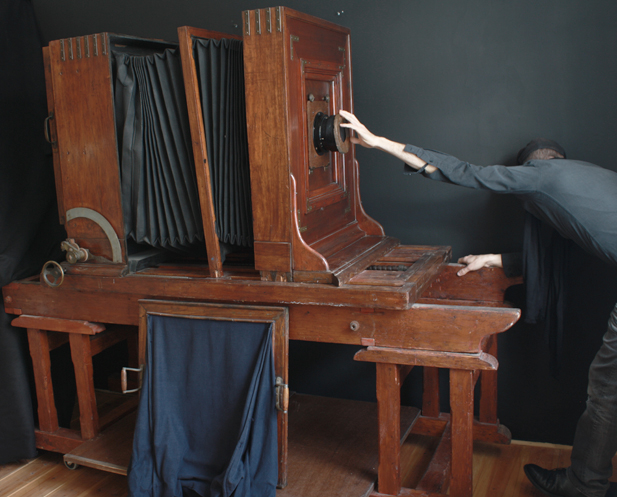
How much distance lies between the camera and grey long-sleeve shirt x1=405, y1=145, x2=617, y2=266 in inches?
82.0

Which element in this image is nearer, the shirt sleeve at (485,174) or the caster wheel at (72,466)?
the shirt sleeve at (485,174)

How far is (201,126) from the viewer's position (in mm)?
2094

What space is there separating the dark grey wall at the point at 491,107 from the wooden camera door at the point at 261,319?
3.42ft

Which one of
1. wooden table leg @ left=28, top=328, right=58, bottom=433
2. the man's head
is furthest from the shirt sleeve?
wooden table leg @ left=28, top=328, right=58, bottom=433

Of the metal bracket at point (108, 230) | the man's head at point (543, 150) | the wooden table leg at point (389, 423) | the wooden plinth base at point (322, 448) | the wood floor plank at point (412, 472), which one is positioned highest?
the man's head at point (543, 150)

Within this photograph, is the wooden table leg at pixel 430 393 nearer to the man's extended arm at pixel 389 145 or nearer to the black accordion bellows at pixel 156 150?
the man's extended arm at pixel 389 145

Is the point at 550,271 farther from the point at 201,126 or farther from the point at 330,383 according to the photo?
the point at 201,126

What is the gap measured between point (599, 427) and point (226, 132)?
1698mm

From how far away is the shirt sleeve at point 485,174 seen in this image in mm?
2109

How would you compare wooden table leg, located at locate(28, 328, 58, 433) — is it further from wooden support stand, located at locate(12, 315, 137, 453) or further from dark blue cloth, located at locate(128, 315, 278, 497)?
dark blue cloth, located at locate(128, 315, 278, 497)

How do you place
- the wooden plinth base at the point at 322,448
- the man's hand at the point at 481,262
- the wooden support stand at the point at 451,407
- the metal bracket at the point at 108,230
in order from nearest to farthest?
the wooden support stand at the point at 451,407 → the wooden plinth base at the point at 322,448 → the metal bracket at the point at 108,230 → the man's hand at the point at 481,262

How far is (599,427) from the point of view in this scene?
2135mm

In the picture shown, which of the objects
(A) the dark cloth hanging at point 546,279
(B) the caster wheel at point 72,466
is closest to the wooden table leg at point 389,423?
(A) the dark cloth hanging at point 546,279

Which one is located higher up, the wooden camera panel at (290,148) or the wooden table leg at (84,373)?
the wooden camera panel at (290,148)
